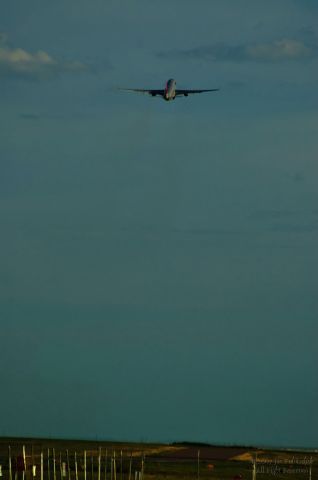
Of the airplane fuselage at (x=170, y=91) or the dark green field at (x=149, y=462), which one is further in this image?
the airplane fuselage at (x=170, y=91)

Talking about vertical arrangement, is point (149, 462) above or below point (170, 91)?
below

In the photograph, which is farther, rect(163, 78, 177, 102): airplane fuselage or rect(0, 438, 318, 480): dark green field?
rect(163, 78, 177, 102): airplane fuselage

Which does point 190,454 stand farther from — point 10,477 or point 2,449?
point 10,477

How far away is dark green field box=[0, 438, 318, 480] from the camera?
140250 mm

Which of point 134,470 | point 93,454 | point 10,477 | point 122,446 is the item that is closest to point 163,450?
point 122,446

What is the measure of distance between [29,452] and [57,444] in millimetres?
16474

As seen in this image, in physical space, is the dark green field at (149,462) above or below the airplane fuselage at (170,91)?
below

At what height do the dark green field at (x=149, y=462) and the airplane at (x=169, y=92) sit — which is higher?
the airplane at (x=169, y=92)

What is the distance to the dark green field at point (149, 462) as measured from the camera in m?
140

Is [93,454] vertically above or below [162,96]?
below

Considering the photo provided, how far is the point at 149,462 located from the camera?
158 metres

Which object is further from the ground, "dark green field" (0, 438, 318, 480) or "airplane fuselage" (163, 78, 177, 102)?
"airplane fuselage" (163, 78, 177, 102)

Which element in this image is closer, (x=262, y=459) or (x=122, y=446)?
(x=262, y=459)

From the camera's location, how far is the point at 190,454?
175 meters
